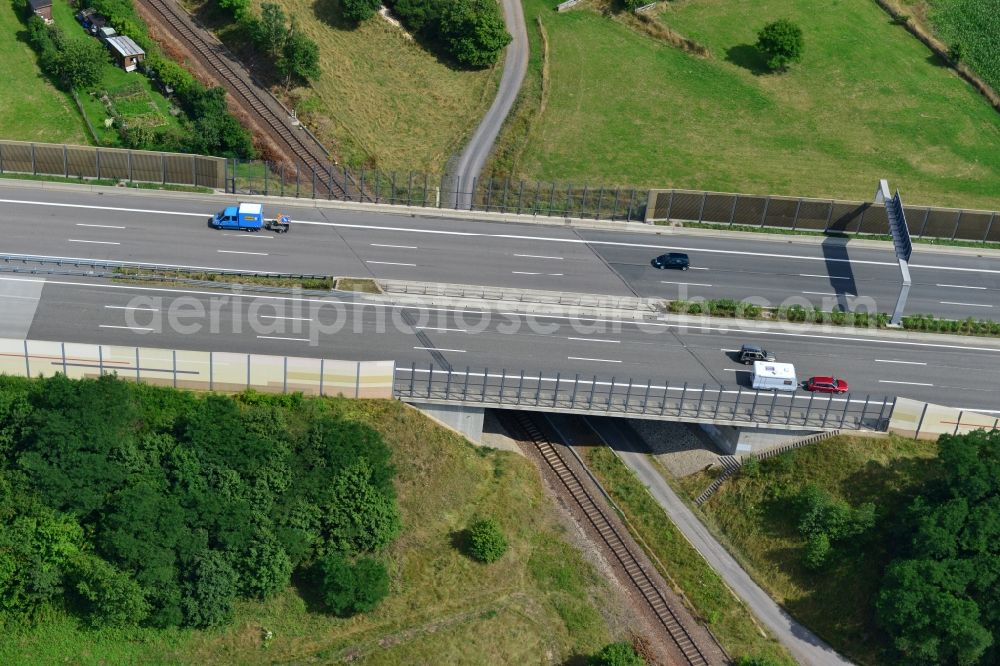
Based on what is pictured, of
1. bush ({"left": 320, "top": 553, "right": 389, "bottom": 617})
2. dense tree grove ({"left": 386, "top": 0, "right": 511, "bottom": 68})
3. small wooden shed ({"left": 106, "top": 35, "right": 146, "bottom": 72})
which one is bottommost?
bush ({"left": 320, "top": 553, "right": 389, "bottom": 617})

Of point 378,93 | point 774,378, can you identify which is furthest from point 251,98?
point 774,378

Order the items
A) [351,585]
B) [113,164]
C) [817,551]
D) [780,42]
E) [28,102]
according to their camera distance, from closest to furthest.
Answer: [351,585], [817,551], [113,164], [28,102], [780,42]

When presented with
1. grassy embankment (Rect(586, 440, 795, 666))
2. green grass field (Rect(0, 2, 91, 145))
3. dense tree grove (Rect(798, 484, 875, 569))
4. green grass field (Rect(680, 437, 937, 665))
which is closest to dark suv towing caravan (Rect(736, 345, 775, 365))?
green grass field (Rect(680, 437, 937, 665))

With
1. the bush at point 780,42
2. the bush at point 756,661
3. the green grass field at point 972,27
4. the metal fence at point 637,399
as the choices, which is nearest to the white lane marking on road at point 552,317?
the metal fence at point 637,399

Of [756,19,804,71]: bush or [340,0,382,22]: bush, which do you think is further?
[756,19,804,71]: bush

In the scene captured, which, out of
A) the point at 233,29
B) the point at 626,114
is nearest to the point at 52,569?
the point at 233,29

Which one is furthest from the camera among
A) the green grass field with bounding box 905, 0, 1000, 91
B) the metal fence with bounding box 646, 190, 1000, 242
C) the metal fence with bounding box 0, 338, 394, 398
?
the green grass field with bounding box 905, 0, 1000, 91

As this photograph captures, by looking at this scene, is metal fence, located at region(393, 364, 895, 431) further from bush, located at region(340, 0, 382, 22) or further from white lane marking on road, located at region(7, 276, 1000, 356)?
bush, located at region(340, 0, 382, 22)

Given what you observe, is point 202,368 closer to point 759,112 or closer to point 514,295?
point 514,295
